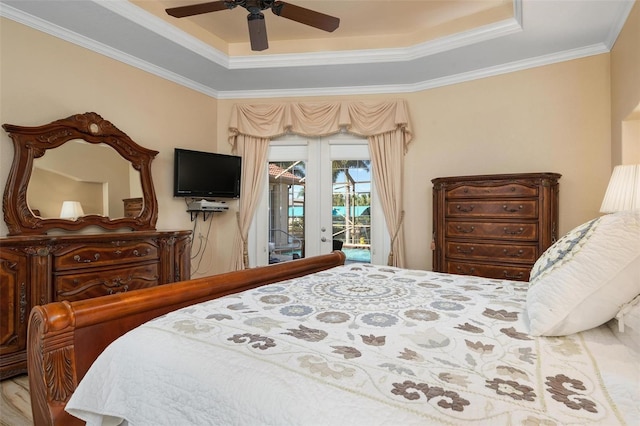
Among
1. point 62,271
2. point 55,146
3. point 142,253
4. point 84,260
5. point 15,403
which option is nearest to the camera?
point 15,403

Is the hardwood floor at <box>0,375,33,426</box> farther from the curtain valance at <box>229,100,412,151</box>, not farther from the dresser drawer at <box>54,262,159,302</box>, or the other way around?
the curtain valance at <box>229,100,412,151</box>

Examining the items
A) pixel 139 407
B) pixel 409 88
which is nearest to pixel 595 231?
pixel 139 407

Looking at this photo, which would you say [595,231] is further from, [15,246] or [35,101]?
[35,101]

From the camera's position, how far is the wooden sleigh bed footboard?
115 centimetres

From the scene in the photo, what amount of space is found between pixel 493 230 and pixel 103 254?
3.28 m

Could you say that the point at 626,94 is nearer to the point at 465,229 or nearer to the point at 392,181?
the point at 465,229

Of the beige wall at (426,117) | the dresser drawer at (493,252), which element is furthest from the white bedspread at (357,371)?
the beige wall at (426,117)

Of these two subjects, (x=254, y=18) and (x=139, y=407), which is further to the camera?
(x=254, y=18)

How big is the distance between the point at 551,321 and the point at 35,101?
12.1ft

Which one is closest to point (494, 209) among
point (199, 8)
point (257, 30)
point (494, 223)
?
point (494, 223)

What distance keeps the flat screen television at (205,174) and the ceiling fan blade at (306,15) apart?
207 cm

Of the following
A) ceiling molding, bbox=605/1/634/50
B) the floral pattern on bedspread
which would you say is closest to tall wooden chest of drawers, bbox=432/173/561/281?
ceiling molding, bbox=605/1/634/50

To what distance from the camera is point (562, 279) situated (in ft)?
3.68

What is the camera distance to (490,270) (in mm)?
3170
